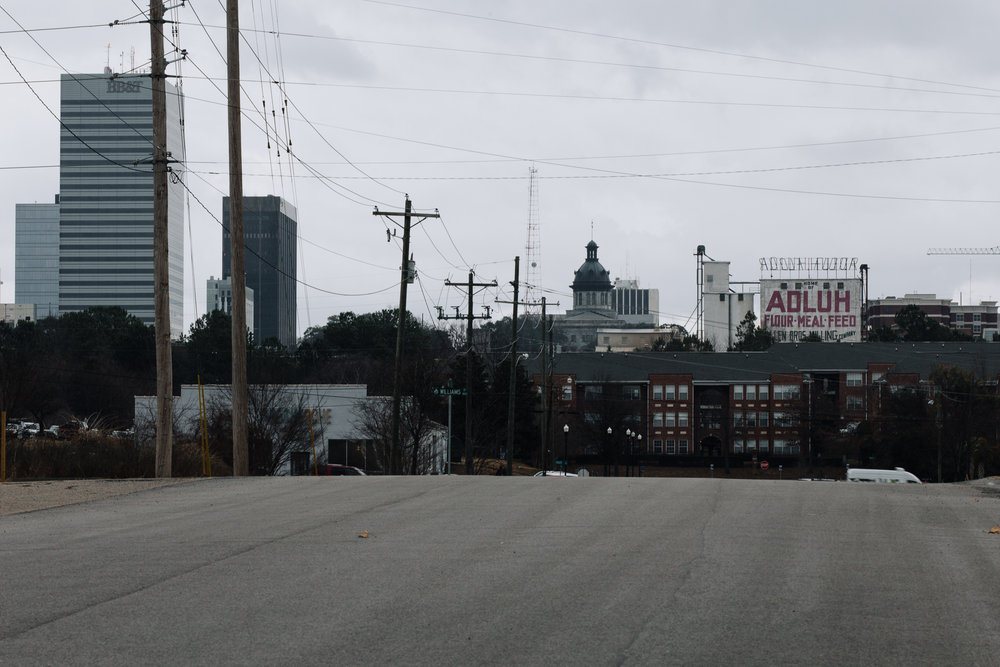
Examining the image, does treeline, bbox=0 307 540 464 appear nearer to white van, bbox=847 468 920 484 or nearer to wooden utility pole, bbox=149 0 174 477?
white van, bbox=847 468 920 484

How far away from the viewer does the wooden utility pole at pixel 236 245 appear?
88.0 feet

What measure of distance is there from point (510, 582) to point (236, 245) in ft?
59.8

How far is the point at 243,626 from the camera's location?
29.2 ft

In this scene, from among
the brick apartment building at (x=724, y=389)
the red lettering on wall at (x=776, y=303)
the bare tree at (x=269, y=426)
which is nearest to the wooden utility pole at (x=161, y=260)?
the bare tree at (x=269, y=426)

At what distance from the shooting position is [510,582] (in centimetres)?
1064

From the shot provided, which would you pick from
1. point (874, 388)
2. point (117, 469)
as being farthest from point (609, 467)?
point (117, 469)

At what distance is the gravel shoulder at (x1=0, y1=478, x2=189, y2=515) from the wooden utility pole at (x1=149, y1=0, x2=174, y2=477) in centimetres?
166

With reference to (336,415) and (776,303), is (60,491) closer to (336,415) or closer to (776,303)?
(336,415)

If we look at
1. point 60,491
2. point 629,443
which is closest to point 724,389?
point 629,443

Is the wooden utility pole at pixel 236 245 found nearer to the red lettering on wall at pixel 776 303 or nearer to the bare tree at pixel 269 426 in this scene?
the bare tree at pixel 269 426

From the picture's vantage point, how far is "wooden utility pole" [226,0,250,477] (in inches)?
1056

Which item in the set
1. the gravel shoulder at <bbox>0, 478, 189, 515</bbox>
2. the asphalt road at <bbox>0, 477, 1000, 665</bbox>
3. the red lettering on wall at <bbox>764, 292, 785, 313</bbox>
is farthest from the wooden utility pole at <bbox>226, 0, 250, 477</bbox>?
the red lettering on wall at <bbox>764, 292, 785, 313</bbox>

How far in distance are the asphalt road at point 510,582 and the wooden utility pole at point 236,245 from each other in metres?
9.09

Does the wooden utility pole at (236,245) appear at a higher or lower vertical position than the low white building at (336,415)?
higher
